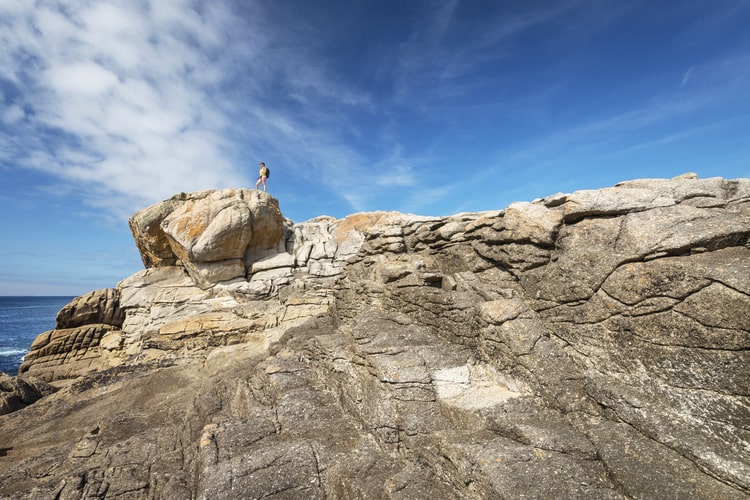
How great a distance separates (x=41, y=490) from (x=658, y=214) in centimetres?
1905

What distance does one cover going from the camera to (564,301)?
419 inches

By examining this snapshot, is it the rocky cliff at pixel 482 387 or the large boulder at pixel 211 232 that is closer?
the rocky cliff at pixel 482 387

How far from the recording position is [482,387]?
1033 centimetres

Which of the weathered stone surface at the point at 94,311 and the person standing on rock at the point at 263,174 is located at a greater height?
the person standing on rock at the point at 263,174

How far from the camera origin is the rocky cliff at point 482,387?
24.5 ft

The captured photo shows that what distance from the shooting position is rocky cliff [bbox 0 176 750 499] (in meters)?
7.46

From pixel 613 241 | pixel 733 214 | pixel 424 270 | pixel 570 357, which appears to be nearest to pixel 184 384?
pixel 424 270

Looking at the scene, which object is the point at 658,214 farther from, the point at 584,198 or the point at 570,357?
the point at 570,357

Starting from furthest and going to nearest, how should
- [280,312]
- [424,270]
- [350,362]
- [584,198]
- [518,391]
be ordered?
[280,312], [424,270], [350,362], [584,198], [518,391]

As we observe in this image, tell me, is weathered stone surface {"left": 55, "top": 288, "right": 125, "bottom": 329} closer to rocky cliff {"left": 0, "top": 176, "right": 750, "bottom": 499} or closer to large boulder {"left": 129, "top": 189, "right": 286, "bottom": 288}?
large boulder {"left": 129, "top": 189, "right": 286, "bottom": 288}

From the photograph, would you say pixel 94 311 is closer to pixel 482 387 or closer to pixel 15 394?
pixel 15 394

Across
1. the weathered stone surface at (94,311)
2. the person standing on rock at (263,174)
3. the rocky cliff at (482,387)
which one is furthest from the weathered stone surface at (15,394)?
the person standing on rock at (263,174)

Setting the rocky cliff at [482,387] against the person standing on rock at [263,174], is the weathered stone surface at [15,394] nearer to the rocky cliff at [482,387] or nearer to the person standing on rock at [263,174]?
the rocky cliff at [482,387]

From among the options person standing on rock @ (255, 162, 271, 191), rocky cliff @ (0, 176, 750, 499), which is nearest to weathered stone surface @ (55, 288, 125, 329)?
rocky cliff @ (0, 176, 750, 499)
